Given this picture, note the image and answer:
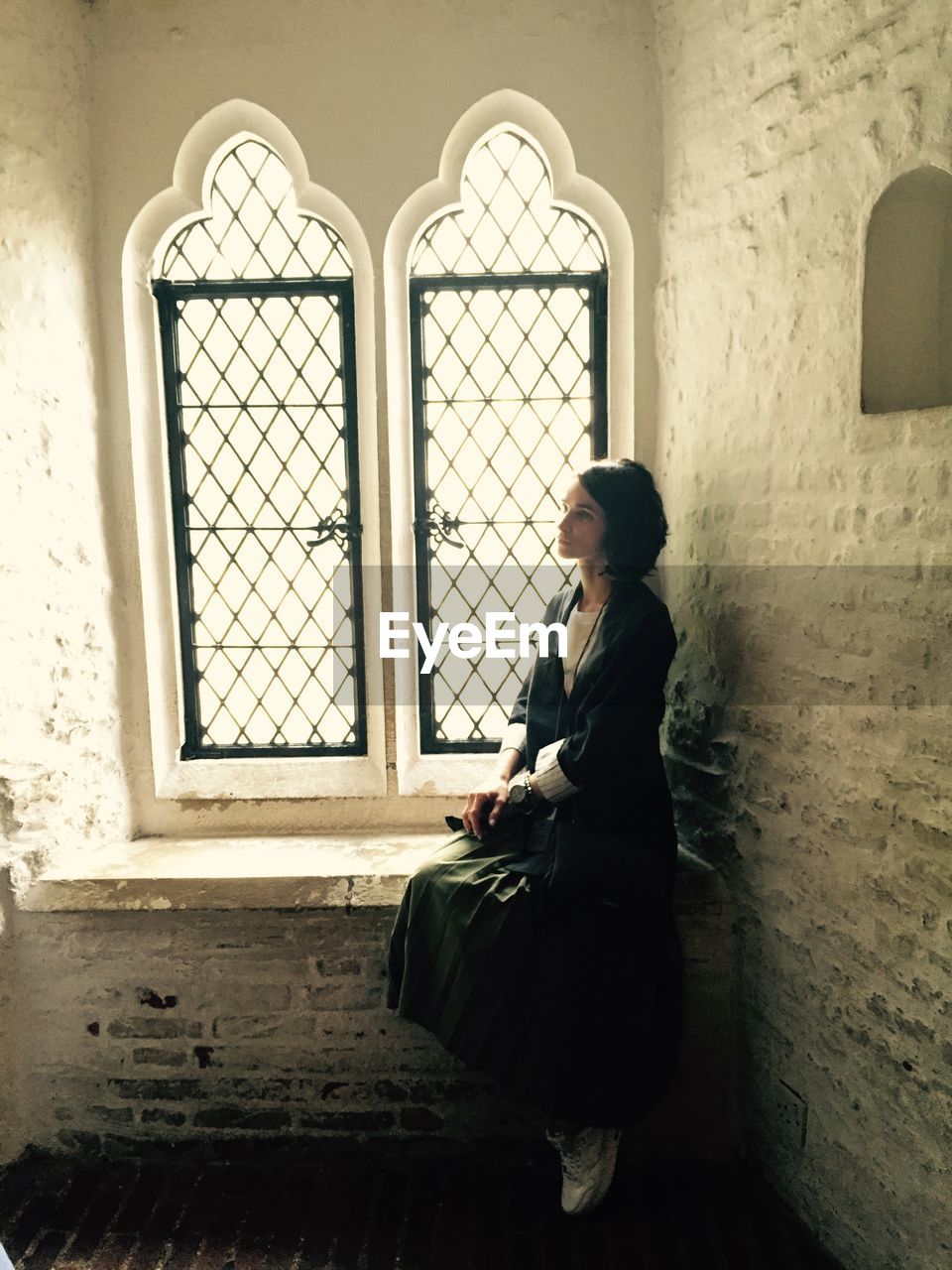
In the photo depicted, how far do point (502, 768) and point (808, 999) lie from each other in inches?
40.6

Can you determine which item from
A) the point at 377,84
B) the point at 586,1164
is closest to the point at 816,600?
the point at 586,1164

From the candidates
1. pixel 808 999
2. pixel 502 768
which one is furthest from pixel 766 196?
pixel 808 999

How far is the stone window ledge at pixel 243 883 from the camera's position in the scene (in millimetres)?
2715

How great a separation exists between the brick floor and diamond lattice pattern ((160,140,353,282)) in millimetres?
3020

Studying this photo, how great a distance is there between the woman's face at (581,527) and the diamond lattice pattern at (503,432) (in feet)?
2.52

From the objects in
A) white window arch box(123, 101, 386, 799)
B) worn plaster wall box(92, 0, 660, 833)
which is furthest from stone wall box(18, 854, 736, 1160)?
worn plaster wall box(92, 0, 660, 833)

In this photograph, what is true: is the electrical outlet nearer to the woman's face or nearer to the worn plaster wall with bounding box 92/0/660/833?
the woman's face

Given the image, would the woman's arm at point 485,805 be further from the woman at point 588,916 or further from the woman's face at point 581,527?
the woman's face at point 581,527

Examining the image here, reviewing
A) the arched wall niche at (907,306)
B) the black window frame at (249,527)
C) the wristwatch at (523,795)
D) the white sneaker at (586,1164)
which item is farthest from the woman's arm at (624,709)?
the black window frame at (249,527)

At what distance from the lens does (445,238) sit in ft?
10.4

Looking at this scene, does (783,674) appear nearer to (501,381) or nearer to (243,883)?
(501,381)

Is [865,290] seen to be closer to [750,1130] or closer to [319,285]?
[319,285]

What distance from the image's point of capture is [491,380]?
3197 millimetres

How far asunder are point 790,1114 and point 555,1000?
2.66ft
